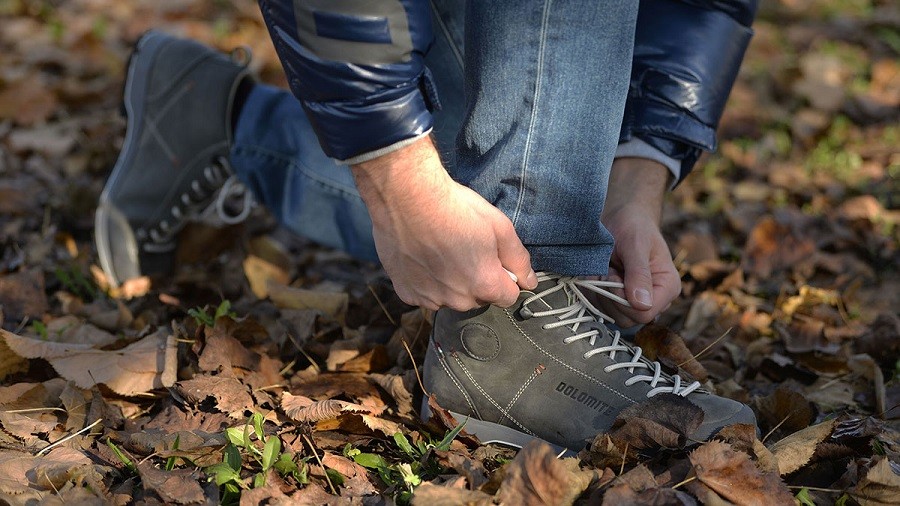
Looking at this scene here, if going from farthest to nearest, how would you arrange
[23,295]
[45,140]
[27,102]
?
[27,102] < [45,140] < [23,295]

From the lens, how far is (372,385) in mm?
1602

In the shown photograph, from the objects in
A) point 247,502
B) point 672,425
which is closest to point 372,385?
point 247,502

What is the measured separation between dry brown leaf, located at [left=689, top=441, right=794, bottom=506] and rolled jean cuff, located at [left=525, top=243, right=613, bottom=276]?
370 mm

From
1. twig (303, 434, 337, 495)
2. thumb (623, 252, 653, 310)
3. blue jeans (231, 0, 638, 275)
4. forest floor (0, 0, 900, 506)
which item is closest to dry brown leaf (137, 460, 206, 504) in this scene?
forest floor (0, 0, 900, 506)

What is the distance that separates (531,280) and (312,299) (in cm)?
70

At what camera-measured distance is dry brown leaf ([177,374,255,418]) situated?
57.1 inches

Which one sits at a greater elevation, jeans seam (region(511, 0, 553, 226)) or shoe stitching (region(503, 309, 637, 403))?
jeans seam (region(511, 0, 553, 226))

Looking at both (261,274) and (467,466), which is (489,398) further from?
(261,274)

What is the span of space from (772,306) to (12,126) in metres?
2.87

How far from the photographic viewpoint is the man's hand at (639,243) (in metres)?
1.56

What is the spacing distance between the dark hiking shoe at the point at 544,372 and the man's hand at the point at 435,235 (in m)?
0.12

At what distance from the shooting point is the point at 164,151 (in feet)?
7.47

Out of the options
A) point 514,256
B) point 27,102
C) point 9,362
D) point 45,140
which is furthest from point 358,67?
point 27,102

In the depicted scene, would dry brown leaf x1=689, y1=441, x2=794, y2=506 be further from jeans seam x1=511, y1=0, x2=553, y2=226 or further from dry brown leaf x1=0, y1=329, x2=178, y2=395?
dry brown leaf x1=0, y1=329, x2=178, y2=395
